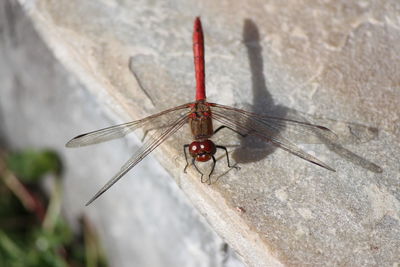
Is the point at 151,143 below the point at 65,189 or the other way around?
the other way around

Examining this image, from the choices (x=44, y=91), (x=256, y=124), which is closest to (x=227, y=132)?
(x=256, y=124)

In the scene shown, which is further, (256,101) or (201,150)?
(256,101)

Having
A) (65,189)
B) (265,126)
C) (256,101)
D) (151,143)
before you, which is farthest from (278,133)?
(65,189)

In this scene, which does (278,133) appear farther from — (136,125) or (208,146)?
(136,125)

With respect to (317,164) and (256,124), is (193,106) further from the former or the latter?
(317,164)

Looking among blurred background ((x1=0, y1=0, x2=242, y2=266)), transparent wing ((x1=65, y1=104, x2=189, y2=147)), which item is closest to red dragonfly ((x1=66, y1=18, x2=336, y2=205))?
transparent wing ((x1=65, y1=104, x2=189, y2=147))

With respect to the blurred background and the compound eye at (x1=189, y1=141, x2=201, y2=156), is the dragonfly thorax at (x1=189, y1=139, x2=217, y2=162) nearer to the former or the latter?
the compound eye at (x1=189, y1=141, x2=201, y2=156)

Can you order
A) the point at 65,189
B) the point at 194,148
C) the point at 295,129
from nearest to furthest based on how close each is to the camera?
1. the point at 194,148
2. the point at 295,129
3. the point at 65,189
